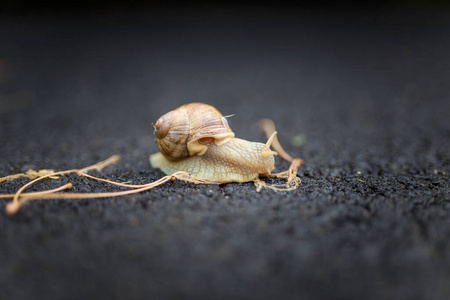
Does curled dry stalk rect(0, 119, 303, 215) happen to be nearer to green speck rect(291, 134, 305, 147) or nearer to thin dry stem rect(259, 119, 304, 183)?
thin dry stem rect(259, 119, 304, 183)

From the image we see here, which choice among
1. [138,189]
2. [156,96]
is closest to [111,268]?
[138,189]

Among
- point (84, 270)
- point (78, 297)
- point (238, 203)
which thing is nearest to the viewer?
point (78, 297)

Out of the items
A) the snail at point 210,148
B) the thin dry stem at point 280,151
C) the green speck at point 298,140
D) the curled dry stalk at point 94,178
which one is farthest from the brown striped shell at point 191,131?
the green speck at point 298,140

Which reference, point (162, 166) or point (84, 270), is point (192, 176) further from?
point (84, 270)

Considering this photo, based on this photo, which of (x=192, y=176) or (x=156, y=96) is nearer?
(x=192, y=176)

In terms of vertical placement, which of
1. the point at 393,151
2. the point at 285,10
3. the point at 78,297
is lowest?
the point at 78,297

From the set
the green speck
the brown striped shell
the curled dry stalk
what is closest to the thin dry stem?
the curled dry stalk

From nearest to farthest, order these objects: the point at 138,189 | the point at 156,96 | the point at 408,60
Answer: the point at 138,189
the point at 156,96
the point at 408,60

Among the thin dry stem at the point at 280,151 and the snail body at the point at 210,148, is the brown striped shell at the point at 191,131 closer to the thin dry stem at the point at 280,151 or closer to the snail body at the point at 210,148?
the snail body at the point at 210,148

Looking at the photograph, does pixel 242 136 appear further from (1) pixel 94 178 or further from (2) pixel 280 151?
(1) pixel 94 178
